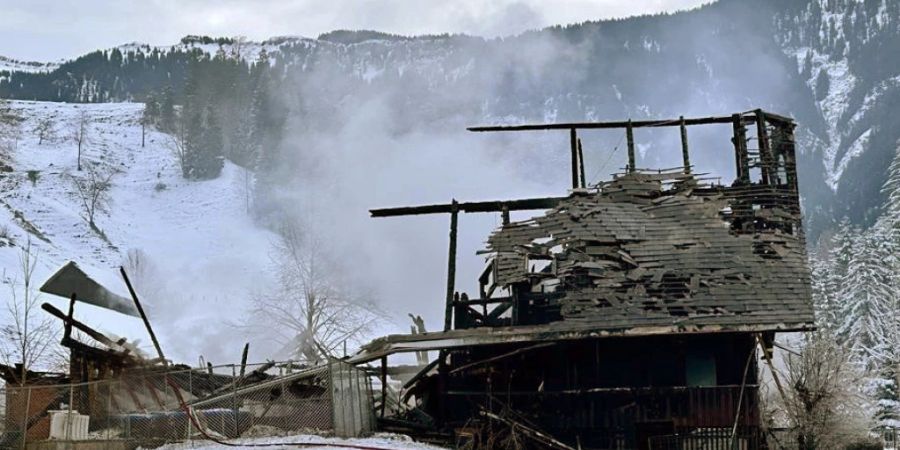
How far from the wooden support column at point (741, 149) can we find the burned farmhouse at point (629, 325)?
35cm

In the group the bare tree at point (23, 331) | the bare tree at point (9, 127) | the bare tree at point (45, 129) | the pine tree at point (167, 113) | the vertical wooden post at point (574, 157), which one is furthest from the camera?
the pine tree at point (167, 113)

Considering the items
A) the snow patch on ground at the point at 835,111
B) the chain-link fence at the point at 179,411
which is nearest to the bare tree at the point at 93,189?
the chain-link fence at the point at 179,411

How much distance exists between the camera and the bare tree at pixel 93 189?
102 meters

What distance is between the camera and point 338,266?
303 feet

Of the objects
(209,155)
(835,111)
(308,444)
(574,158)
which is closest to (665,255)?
(574,158)

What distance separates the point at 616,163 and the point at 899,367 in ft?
362

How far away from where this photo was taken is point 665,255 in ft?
86.0

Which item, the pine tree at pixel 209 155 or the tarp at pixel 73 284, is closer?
the tarp at pixel 73 284

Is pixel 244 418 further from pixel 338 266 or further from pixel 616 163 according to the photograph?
pixel 616 163

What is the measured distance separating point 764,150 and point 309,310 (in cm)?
2949

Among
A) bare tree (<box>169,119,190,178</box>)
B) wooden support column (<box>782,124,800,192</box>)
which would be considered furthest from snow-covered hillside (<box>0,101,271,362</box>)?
wooden support column (<box>782,124,800,192</box>)

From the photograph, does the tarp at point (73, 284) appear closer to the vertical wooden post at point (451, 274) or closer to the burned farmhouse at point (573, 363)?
the burned farmhouse at point (573, 363)

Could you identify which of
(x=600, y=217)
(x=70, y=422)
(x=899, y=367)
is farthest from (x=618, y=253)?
(x=899, y=367)

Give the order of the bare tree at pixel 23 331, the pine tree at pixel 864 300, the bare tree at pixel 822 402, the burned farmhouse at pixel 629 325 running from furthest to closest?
the pine tree at pixel 864 300 < the bare tree at pixel 23 331 < the bare tree at pixel 822 402 < the burned farmhouse at pixel 629 325
